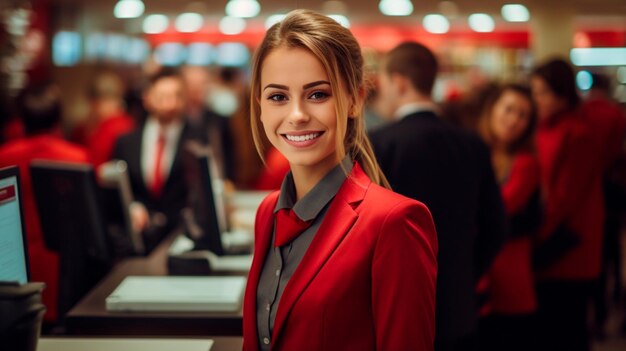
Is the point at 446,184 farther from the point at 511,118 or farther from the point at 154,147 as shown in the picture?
the point at 154,147

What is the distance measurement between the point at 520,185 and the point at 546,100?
98cm

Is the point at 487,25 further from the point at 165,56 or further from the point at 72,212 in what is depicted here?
the point at 72,212

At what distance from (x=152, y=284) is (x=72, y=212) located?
0.55m

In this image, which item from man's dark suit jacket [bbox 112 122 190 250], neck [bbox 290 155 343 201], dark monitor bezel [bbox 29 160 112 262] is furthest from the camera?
man's dark suit jacket [bbox 112 122 190 250]

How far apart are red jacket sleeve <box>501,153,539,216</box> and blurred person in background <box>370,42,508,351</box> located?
70cm

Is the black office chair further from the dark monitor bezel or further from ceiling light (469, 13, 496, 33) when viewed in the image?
ceiling light (469, 13, 496, 33)

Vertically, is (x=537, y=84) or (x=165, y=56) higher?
(x=165, y=56)

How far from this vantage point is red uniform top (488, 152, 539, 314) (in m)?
3.38

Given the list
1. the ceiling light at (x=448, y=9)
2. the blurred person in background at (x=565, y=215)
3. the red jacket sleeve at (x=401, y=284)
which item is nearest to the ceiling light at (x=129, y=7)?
the ceiling light at (x=448, y=9)

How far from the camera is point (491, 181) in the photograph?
2.67 m

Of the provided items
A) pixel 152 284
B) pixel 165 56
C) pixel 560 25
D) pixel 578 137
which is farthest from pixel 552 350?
pixel 165 56

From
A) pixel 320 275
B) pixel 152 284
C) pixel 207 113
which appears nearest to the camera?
pixel 320 275

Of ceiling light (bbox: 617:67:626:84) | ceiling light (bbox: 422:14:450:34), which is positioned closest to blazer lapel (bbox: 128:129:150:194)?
ceiling light (bbox: 422:14:450:34)

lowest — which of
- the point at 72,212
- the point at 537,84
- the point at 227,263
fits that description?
the point at 227,263
